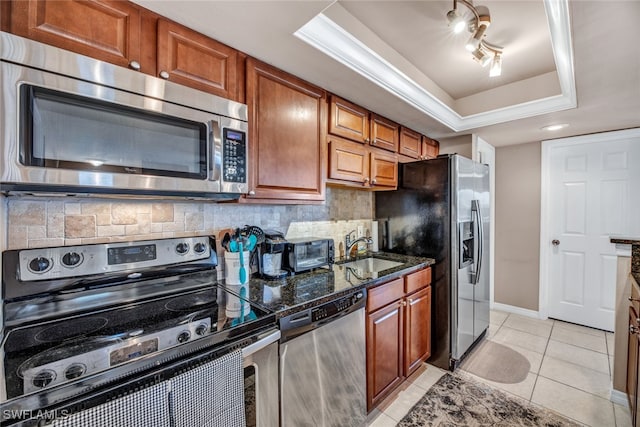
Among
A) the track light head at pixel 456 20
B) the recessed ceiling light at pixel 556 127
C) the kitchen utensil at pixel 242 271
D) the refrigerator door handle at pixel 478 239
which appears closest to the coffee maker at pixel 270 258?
the kitchen utensil at pixel 242 271

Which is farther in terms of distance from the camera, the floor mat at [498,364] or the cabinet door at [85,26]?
the floor mat at [498,364]

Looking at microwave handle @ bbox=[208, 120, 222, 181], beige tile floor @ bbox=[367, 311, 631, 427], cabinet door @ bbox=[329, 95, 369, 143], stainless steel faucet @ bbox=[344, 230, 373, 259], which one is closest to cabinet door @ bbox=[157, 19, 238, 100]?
microwave handle @ bbox=[208, 120, 222, 181]

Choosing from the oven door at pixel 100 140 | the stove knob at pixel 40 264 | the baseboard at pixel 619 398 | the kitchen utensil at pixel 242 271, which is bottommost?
the baseboard at pixel 619 398

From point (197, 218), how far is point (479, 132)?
2.87 metres

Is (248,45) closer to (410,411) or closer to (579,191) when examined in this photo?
(410,411)

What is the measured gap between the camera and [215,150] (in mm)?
1258

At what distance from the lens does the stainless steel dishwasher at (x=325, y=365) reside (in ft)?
3.99

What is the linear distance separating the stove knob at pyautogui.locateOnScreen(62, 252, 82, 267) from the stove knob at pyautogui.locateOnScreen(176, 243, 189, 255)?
38cm

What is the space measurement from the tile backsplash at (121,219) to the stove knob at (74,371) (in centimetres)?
65

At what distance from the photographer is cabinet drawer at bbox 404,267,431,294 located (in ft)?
6.61

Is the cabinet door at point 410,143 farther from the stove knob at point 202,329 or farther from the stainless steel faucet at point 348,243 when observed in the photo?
the stove knob at point 202,329

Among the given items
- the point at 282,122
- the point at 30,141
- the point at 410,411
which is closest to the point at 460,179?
the point at 282,122

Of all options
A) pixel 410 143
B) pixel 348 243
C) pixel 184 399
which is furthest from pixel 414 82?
pixel 184 399

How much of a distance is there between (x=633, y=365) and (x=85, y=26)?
316cm
